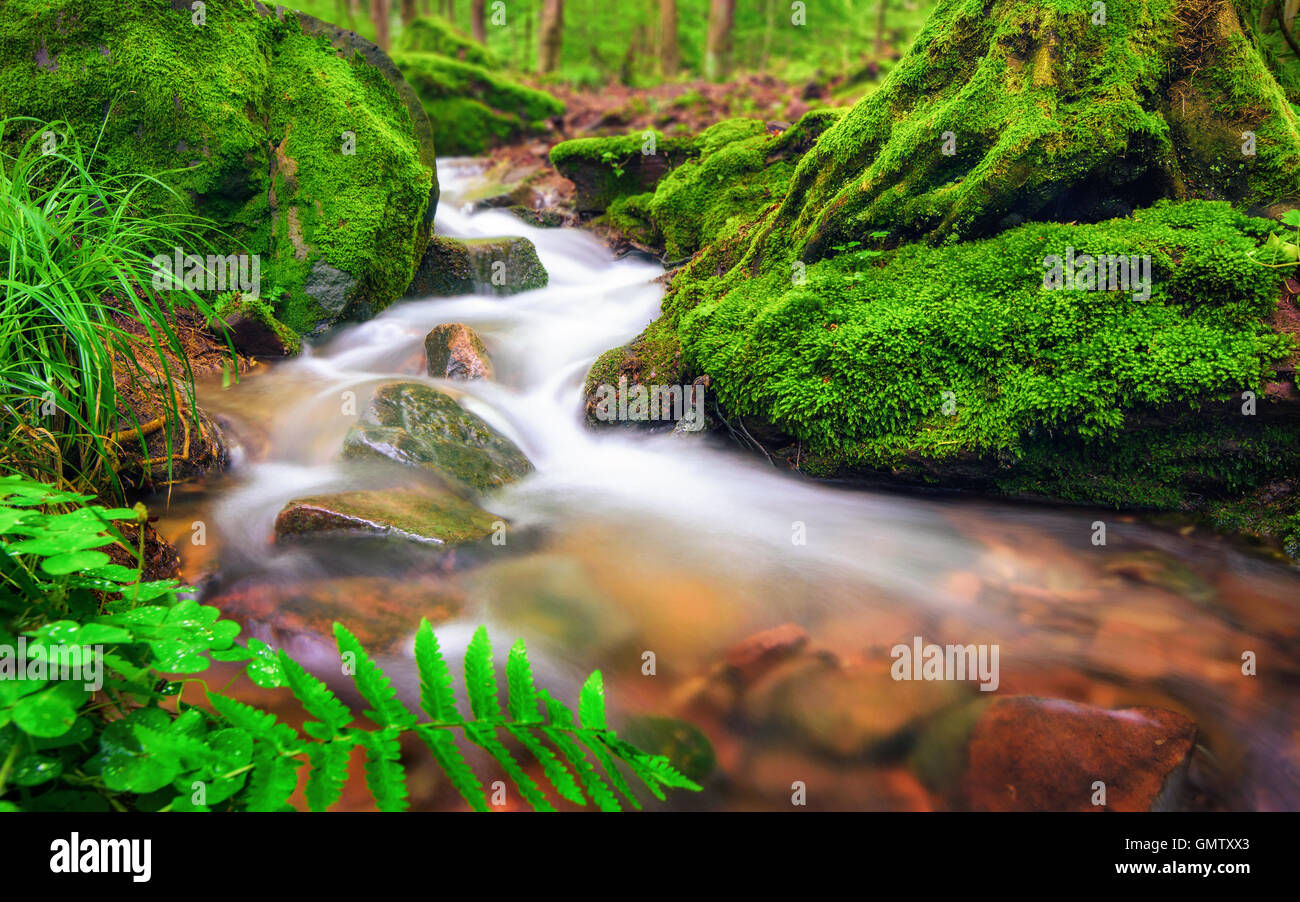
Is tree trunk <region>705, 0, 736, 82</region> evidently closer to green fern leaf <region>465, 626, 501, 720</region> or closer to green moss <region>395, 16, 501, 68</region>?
Answer: green moss <region>395, 16, 501, 68</region>

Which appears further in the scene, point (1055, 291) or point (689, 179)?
point (689, 179)

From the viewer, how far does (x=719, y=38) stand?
60.7ft

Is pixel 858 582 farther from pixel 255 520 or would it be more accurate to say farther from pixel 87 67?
pixel 87 67

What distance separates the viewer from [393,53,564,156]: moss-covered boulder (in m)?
13.8

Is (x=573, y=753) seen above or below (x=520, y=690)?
below

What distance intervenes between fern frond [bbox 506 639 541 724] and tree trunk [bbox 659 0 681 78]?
21.7 m

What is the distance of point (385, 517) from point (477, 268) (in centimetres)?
461

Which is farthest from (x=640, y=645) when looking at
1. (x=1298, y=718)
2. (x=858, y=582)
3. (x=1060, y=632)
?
(x=1298, y=718)

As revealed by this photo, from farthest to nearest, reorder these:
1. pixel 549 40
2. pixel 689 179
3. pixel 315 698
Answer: pixel 549 40, pixel 689 179, pixel 315 698

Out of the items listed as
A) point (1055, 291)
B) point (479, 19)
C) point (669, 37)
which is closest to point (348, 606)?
point (1055, 291)

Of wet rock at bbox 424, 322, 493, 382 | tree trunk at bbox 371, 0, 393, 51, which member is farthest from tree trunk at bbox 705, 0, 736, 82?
wet rock at bbox 424, 322, 493, 382

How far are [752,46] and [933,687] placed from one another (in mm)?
32548

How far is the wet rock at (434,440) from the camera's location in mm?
4605

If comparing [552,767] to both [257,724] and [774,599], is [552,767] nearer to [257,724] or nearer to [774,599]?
[257,724]
